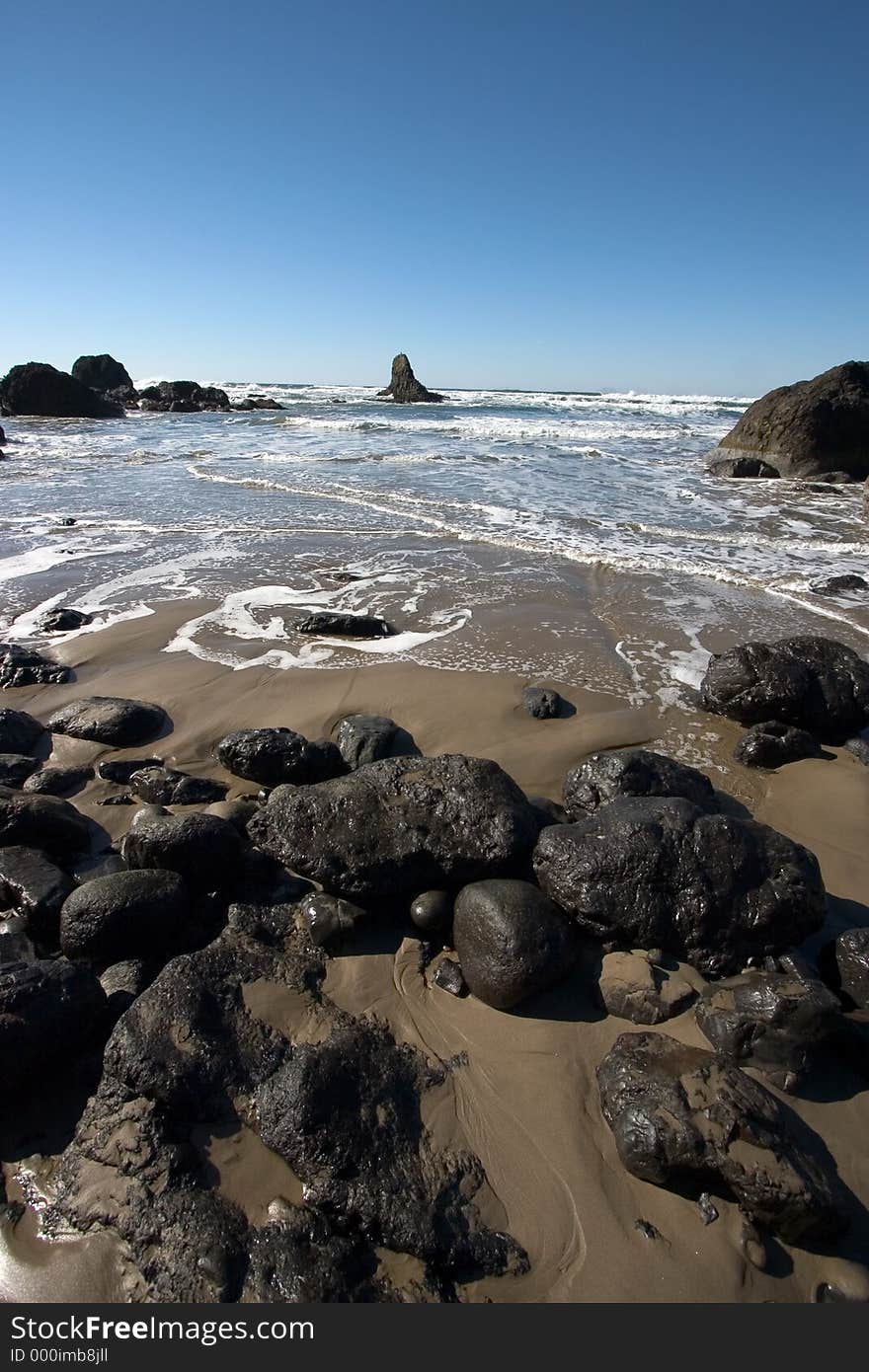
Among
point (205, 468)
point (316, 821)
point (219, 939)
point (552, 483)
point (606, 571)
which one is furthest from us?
point (205, 468)

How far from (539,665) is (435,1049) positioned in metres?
3.88

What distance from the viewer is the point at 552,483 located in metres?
15.9

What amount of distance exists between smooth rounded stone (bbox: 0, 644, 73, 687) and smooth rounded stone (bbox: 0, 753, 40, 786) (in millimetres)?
1375

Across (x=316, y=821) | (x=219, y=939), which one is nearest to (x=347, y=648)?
(x=316, y=821)

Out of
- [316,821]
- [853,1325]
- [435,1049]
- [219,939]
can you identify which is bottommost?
[853,1325]

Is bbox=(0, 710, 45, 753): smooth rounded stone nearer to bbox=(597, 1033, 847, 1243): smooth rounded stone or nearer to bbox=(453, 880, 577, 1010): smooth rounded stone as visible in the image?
bbox=(453, 880, 577, 1010): smooth rounded stone

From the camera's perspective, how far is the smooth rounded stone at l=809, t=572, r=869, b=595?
8.37m

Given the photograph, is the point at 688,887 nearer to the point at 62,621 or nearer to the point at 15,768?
the point at 15,768

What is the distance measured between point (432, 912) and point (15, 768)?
3051 millimetres

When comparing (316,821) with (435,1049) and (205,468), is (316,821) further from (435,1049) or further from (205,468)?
(205,468)

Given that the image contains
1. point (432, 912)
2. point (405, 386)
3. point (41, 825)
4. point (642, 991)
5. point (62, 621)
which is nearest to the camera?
point (642, 991)

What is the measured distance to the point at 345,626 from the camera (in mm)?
6746

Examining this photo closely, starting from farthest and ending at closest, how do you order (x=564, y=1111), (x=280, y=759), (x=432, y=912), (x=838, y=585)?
(x=838, y=585)
(x=280, y=759)
(x=432, y=912)
(x=564, y=1111)

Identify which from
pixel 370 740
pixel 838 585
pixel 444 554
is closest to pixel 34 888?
pixel 370 740
